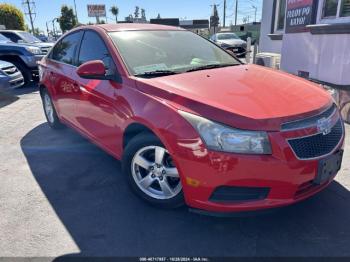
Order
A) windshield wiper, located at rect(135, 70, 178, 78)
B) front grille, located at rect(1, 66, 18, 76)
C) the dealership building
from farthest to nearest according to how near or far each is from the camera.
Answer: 1. front grille, located at rect(1, 66, 18, 76)
2. the dealership building
3. windshield wiper, located at rect(135, 70, 178, 78)

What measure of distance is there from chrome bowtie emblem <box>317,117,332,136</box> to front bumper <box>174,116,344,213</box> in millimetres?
111

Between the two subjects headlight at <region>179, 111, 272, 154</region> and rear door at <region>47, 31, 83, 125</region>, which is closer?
headlight at <region>179, 111, 272, 154</region>

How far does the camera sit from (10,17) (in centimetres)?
3030

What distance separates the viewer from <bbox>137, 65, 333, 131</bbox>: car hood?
2.24 metres

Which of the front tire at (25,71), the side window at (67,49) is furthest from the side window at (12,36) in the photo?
the side window at (67,49)

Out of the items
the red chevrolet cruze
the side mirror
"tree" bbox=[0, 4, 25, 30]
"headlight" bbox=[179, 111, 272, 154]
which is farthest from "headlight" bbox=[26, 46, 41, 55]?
"tree" bbox=[0, 4, 25, 30]

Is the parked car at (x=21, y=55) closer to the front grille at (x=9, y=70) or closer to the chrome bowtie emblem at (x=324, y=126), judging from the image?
the front grille at (x=9, y=70)

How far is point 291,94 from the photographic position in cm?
262

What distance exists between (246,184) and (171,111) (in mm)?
778

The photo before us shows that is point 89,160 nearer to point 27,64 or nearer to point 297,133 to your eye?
point 297,133

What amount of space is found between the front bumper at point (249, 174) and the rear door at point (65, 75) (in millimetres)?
2095

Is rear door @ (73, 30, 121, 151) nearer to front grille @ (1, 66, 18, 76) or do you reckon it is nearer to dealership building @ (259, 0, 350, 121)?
dealership building @ (259, 0, 350, 121)

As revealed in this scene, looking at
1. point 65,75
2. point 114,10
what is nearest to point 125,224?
point 65,75

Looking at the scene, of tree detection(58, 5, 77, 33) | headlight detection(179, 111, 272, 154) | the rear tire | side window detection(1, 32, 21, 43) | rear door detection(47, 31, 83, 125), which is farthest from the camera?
tree detection(58, 5, 77, 33)
